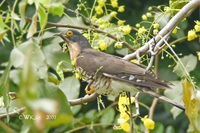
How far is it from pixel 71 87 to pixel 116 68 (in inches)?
16.7

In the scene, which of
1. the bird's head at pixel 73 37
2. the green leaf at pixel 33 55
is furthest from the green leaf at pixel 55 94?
the bird's head at pixel 73 37

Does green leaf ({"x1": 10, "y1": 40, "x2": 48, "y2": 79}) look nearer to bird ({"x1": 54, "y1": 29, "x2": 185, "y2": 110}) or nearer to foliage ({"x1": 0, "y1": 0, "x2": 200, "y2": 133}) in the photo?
foliage ({"x1": 0, "y1": 0, "x2": 200, "y2": 133})

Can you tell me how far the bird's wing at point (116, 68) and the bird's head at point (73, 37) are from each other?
263mm

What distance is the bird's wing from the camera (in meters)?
2.10

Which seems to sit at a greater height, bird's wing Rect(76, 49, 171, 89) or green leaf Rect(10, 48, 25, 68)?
green leaf Rect(10, 48, 25, 68)

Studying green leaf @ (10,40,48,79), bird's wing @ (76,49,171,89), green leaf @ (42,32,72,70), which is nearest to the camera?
green leaf @ (10,40,48,79)

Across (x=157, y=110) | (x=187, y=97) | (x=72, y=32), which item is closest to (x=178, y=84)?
(x=187, y=97)

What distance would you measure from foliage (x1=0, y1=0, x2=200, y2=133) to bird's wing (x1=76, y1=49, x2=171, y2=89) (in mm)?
80

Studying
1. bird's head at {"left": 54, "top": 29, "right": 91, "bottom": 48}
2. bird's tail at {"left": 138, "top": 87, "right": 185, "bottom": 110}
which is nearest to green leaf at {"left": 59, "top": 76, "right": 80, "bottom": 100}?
bird's head at {"left": 54, "top": 29, "right": 91, "bottom": 48}

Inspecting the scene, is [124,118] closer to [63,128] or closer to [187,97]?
[187,97]

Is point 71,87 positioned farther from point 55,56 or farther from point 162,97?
point 162,97

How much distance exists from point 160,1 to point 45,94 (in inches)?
93.5

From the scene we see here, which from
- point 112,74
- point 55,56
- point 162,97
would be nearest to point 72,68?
point 55,56

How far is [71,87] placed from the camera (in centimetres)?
245
